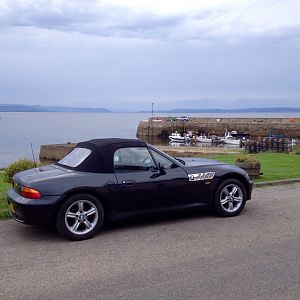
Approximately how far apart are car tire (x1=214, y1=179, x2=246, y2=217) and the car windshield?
224 cm

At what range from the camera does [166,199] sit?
755 centimetres

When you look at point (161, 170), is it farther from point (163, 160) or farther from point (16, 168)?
point (16, 168)

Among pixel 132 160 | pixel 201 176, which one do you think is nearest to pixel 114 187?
pixel 132 160

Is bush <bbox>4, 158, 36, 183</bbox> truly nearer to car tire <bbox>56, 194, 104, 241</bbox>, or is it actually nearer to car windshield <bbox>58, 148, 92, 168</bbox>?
car windshield <bbox>58, 148, 92, 168</bbox>

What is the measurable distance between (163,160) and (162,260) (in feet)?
7.43

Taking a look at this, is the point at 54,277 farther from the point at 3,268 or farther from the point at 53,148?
the point at 53,148

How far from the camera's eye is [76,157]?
769 cm

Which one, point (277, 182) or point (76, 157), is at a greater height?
point (76, 157)

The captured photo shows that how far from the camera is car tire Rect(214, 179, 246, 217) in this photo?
8.07m

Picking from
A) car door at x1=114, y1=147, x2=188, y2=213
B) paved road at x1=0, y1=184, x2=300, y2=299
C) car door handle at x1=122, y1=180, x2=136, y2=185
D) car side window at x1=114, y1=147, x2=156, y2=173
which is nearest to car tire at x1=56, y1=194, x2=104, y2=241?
paved road at x1=0, y1=184, x2=300, y2=299

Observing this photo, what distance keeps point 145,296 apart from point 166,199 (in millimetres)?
2920

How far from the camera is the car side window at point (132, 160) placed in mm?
7420

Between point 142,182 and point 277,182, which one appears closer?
point 142,182

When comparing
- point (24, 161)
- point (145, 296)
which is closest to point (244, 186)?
point (145, 296)
